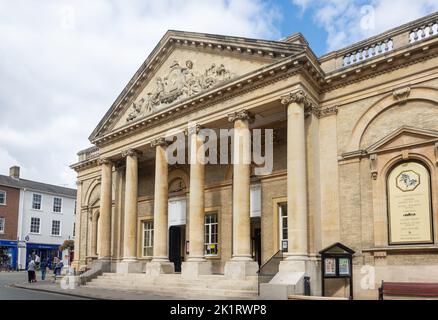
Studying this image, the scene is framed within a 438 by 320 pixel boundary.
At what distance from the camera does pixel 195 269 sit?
1761cm

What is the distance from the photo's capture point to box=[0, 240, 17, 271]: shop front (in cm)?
→ 4061

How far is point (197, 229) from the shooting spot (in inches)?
717

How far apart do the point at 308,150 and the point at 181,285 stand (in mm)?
7080

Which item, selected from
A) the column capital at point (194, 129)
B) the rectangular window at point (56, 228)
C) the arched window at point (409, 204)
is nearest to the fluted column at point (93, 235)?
the column capital at point (194, 129)

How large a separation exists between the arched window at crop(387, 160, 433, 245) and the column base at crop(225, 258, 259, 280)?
192 inches

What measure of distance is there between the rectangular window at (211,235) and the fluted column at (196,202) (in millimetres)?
3374

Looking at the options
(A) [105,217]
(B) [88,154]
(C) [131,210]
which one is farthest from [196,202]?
(B) [88,154]

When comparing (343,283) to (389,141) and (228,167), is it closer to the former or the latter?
(389,141)

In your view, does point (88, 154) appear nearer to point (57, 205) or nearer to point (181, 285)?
point (181, 285)

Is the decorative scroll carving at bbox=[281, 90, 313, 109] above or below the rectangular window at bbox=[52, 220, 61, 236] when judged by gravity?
above

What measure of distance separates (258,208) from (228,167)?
2894 millimetres

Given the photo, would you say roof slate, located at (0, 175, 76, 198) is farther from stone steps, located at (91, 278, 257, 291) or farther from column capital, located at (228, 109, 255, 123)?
column capital, located at (228, 109, 255, 123)

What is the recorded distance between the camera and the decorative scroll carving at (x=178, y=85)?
18.9 meters

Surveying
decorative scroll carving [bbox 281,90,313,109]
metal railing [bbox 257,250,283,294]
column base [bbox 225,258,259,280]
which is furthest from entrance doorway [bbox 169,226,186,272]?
decorative scroll carving [bbox 281,90,313,109]
